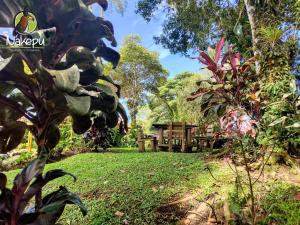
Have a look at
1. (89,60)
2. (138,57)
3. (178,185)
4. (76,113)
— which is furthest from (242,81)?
(138,57)

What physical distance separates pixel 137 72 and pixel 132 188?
20039 mm

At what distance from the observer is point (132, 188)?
3033 millimetres

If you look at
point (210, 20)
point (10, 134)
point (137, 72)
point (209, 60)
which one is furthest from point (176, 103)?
point (10, 134)

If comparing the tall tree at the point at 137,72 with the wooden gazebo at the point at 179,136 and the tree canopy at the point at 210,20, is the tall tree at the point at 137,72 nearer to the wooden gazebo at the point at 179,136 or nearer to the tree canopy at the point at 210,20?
the tree canopy at the point at 210,20

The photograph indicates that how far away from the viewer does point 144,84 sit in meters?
23.1

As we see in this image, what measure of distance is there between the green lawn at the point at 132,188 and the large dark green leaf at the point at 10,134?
3.16 ft

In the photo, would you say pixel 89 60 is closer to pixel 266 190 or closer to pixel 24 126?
pixel 24 126

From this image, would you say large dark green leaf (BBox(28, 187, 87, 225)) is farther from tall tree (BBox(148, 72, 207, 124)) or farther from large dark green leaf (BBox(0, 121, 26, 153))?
tall tree (BBox(148, 72, 207, 124))

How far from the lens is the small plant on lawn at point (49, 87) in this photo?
1.33 m

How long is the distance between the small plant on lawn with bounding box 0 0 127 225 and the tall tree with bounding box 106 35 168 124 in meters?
20.3

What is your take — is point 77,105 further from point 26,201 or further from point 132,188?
point 132,188

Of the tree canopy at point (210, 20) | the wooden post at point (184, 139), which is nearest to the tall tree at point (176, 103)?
the tree canopy at point (210, 20)

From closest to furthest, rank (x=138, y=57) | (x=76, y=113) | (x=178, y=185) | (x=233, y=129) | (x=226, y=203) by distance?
(x=76, y=113), (x=233, y=129), (x=226, y=203), (x=178, y=185), (x=138, y=57)

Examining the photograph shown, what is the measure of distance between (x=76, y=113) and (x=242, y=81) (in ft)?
5.99
